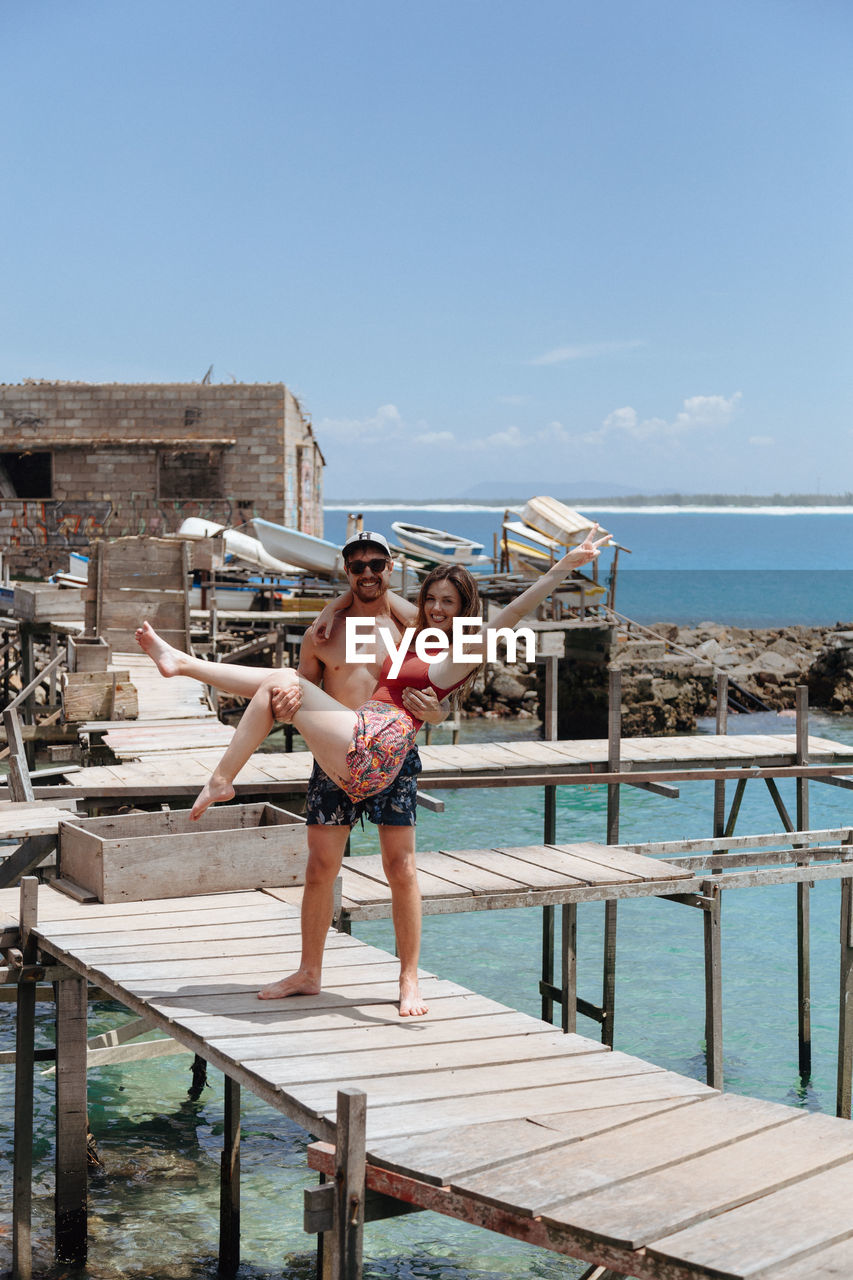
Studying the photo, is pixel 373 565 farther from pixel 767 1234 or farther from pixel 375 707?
pixel 767 1234

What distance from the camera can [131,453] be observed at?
1335 inches

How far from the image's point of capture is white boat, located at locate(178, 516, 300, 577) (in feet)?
99.8

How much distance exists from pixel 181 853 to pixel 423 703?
7.20 ft

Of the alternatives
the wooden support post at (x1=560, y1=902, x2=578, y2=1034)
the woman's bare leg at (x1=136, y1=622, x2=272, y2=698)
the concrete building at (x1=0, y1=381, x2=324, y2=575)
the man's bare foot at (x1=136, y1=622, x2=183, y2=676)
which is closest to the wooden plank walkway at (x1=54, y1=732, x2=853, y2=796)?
the wooden support post at (x1=560, y1=902, x2=578, y2=1034)

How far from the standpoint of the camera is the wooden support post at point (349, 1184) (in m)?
3.76

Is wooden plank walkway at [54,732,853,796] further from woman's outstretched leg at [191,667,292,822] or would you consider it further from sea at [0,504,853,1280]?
woman's outstretched leg at [191,667,292,822]

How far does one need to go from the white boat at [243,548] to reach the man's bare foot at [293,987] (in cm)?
2482

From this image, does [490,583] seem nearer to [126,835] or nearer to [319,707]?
[126,835]

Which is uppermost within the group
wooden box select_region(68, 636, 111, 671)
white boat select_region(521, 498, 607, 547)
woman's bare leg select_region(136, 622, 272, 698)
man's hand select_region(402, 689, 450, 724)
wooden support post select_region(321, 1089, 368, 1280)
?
white boat select_region(521, 498, 607, 547)

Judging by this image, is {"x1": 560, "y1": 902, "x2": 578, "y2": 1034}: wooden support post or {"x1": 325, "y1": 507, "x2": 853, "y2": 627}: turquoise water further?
{"x1": 325, "y1": 507, "x2": 853, "y2": 627}: turquoise water

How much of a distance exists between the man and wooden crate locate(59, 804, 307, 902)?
62.5 inches

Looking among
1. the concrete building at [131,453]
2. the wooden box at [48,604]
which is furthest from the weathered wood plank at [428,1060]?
the concrete building at [131,453]

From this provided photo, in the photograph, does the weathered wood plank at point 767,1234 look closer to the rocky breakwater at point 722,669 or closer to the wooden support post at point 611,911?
the wooden support post at point 611,911

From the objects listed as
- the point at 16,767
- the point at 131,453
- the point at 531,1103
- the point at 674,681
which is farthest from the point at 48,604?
the point at 531,1103
